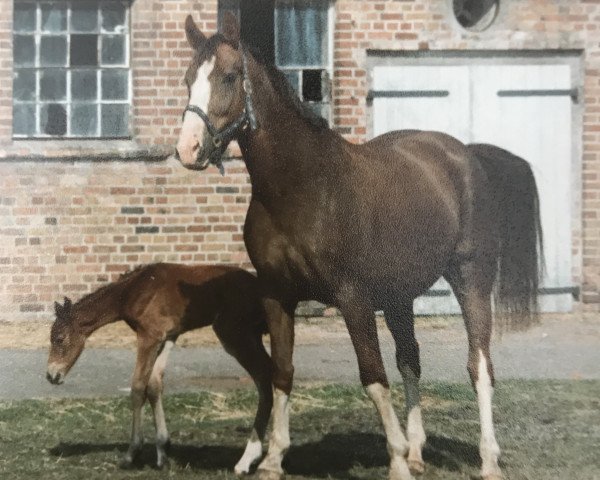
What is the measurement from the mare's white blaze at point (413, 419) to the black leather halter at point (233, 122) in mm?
1750

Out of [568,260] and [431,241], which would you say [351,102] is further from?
[431,241]

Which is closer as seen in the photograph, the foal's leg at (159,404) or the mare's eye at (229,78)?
the mare's eye at (229,78)

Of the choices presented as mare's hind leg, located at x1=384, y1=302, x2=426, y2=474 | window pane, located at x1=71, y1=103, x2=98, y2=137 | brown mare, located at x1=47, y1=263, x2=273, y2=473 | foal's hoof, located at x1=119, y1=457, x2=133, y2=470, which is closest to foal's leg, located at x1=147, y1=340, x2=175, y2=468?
brown mare, located at x1=47, y1=263, x2=273, y2=473

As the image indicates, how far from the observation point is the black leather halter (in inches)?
140

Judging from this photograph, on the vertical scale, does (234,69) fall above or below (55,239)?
above

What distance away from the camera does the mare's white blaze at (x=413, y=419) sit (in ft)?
14.5

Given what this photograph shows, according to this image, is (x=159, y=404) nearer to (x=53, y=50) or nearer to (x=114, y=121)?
(x=114, y=121)

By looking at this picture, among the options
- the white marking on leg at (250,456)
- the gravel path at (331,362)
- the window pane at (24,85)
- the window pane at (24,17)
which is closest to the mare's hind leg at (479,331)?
the white marking on leg at (250,456)

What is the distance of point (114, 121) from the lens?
24.4 ft

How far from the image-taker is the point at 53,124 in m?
7.40

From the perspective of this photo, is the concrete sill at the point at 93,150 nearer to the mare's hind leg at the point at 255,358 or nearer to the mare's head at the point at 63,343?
the mare's head at the point at 63,343

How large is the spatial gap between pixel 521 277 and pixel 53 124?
174 inches

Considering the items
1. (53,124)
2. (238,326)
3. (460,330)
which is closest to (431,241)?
(238,326)

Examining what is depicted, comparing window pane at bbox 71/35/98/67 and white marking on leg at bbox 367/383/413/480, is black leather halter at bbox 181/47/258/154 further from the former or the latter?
window pane at bbox 71/35/98/67
